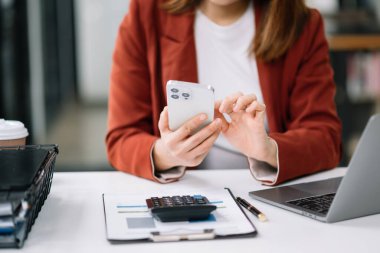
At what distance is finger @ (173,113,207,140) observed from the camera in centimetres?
103

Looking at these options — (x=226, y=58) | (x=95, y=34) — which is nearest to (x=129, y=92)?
(x=226, y=58)

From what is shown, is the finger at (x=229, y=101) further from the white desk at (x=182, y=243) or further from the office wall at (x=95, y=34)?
the office wall at (x=95, y=34)

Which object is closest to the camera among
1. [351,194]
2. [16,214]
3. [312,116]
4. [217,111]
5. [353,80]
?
[16,214]

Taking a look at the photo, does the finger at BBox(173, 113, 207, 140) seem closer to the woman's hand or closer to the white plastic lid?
the woman's hand

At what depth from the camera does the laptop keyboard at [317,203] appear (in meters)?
0.95

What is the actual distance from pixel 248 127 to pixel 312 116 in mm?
337

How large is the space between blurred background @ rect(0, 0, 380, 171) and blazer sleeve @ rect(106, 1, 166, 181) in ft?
5.89

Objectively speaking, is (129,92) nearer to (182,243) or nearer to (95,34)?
(182,243)

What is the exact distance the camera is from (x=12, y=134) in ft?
3.57

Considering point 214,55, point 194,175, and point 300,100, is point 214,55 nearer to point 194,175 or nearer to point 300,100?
point 300,100

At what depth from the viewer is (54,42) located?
11.0ft

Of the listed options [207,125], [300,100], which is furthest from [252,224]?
[300,100]

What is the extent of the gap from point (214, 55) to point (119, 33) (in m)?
0.25

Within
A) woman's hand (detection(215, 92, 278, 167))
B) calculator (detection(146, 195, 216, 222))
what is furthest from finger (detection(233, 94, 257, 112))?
calculator (detection(146, 195, 216, 222))
